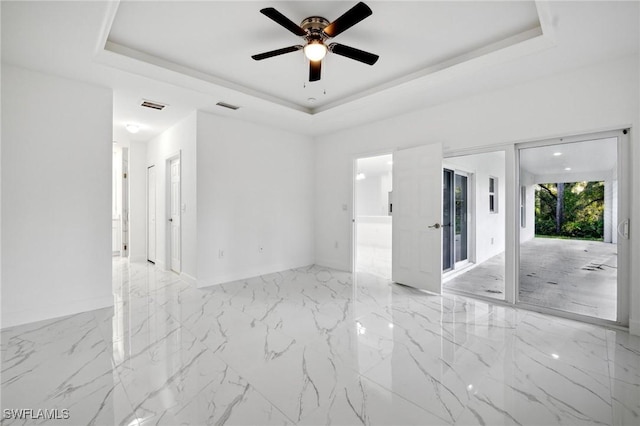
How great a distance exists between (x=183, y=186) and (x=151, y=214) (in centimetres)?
212

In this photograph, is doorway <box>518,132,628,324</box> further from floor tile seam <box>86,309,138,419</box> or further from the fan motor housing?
floor tile seam <box>86,309,138,419</box>

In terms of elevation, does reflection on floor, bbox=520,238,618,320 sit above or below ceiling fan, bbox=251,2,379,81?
below

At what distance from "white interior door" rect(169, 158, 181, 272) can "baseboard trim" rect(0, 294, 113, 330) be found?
1.61 m

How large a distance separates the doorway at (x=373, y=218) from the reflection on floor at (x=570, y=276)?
1994 millimetres

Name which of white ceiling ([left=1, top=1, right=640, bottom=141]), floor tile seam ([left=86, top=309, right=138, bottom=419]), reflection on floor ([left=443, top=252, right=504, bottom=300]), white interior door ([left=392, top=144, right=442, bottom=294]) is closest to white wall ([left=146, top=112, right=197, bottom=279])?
white ceiling ([left=1, top=1, right=640, bottom=141])

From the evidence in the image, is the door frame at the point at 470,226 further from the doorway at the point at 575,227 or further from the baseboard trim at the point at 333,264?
the baseboard trim at the point at 333,264

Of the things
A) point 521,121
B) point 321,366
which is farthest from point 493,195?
point 321,366

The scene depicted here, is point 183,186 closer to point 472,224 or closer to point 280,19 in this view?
point 280,19

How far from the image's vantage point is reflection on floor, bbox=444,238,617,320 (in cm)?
307

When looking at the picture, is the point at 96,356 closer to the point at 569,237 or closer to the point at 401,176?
the point at 401,176

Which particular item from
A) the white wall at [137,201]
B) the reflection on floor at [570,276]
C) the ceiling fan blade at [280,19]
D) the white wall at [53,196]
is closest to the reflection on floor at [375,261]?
the reflection on floor at [570,276]

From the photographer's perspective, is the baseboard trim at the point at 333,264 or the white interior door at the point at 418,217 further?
the baseboard trim at the point at 333,264

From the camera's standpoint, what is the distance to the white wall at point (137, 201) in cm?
628

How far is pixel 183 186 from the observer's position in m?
4.70
